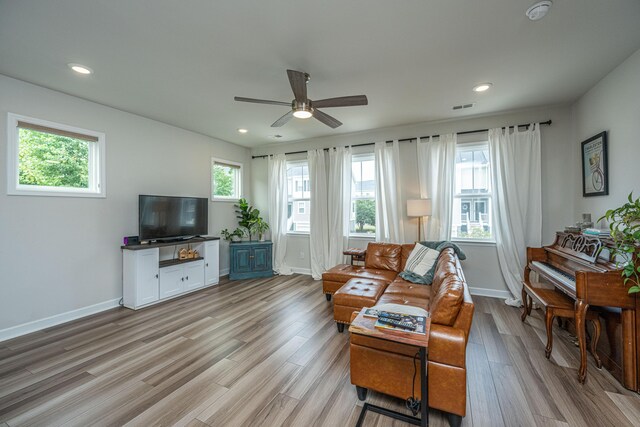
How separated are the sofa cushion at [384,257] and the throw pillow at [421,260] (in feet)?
0.87

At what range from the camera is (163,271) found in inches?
159

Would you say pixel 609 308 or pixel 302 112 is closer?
pixel 609 308

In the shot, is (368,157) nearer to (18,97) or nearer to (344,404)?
(344,404)

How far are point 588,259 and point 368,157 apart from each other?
3.46 m

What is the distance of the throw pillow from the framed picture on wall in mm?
1954

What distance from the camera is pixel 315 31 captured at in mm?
2174

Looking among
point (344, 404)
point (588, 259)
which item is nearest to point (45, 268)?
point (344, 404)

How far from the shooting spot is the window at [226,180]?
5.43 metres

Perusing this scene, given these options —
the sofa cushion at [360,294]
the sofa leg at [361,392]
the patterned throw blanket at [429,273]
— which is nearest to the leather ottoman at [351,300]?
the sofa cushion at [360,294]

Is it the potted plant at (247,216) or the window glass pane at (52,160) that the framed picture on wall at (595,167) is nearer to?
the potted plant at (247,216)

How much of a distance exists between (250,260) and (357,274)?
2599 millimetres

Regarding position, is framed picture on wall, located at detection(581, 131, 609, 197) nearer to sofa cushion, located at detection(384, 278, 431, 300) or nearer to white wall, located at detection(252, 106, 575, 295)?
white wall, located at detection(252, 106, 575, 295)

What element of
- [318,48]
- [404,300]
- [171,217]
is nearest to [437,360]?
[404,300]

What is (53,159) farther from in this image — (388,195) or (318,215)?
(388,195)
